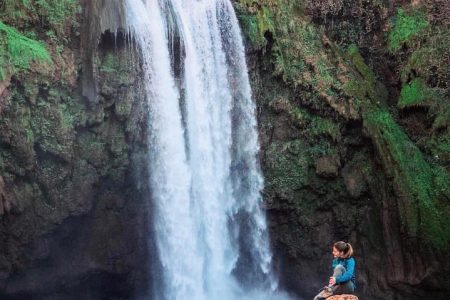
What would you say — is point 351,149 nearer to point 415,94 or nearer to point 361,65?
point 415,94

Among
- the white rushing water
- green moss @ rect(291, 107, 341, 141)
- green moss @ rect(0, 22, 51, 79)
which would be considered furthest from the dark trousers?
green moss @ rect(0, 22, 51, 79)

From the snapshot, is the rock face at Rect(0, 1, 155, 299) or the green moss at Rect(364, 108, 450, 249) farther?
the green moss at Rect(364, 108, 450, 249)

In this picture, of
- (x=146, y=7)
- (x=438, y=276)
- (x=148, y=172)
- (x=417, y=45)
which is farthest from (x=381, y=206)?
(x=146, y=7)

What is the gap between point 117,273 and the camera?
11.0m

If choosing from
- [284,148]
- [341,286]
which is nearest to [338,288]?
[341,286]

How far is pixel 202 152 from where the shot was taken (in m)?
11.6

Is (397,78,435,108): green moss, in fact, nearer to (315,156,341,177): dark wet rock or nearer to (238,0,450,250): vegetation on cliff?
(238,0,450,250): vegetation on cliff

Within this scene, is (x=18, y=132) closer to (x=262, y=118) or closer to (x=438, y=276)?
(x=262, y=118)

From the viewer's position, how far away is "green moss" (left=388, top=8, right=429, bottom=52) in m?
13.0

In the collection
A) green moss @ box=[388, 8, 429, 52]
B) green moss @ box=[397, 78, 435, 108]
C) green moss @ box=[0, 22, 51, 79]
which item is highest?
green moss @ box=[388, 8, 429, 52]

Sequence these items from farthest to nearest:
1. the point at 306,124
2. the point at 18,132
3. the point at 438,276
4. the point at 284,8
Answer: the point at 284,8, the point at 306,124, the point at 438,276, the point at 18,132

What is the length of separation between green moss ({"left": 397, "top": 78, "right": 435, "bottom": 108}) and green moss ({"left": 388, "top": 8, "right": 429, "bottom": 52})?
127 centimetres

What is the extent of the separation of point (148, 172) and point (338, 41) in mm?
6548

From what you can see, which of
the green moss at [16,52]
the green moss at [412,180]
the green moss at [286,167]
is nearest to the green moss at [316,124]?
the green moss at [286,167]
